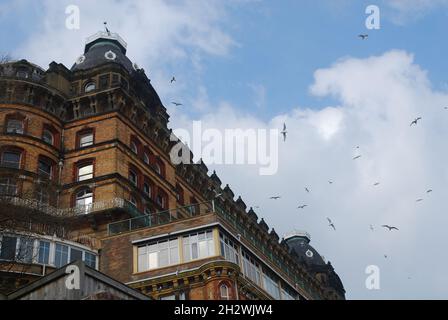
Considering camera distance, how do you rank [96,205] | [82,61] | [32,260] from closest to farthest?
1. [32,260]
2. [96,205]
3. [82,61]

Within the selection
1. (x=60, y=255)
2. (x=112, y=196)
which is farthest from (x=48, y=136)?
(x=60, y=255)

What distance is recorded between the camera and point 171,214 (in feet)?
169

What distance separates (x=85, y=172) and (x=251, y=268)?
761 inches

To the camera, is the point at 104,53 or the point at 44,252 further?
the point at 104,53

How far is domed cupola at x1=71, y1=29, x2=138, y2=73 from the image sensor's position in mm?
69500

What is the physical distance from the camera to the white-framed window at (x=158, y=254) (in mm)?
44844

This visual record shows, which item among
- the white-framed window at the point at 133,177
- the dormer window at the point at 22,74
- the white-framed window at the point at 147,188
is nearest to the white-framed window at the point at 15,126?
the dormer window at the point at 22,74

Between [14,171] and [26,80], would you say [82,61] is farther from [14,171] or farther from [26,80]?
[14,171]

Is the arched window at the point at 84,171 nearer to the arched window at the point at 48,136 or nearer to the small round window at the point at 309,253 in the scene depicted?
the arched window at the point at 48,136

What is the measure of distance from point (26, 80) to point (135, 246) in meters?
23.3

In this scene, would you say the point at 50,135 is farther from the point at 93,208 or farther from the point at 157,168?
the point at 93,208

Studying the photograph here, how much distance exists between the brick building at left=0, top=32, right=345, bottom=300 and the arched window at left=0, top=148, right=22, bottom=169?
82 millimetres

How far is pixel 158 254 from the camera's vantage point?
4566 cm
